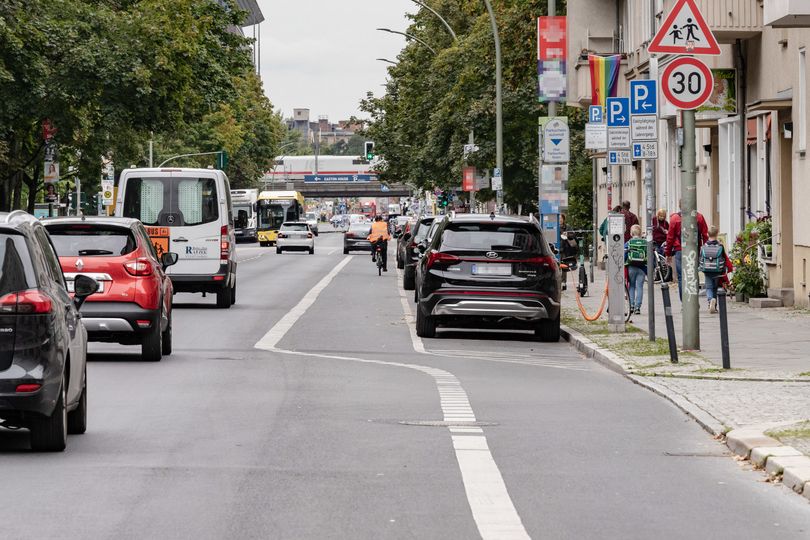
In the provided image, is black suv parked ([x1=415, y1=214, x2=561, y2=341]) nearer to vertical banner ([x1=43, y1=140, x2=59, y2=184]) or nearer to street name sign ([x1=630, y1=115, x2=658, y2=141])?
street name sign ([x1=630, y1=115, x2=658, y2=141])

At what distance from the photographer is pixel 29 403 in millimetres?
10234

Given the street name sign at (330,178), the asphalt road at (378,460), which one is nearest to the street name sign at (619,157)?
the asphalt road at (378,460)

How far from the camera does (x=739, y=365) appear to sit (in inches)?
667

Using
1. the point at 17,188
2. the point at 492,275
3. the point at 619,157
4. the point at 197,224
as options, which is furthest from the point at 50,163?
the point at 492,275

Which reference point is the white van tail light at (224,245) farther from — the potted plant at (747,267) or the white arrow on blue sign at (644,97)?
the white arrow on blue sign at (644,97)

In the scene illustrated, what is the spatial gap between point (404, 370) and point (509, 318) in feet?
19.1

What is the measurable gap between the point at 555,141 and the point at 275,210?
70.0 metres

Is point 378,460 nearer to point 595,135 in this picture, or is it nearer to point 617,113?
point 617,113

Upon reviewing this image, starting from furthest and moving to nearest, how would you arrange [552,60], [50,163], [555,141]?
[50,163]
[552,60]
[555,141]

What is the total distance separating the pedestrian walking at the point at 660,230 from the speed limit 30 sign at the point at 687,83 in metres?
14.6

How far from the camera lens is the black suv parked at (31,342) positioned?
33.5ft

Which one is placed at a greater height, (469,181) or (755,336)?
(469,181)

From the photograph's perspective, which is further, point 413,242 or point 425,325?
point 413,242

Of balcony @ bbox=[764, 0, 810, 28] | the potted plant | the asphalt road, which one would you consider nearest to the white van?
the potted plant
